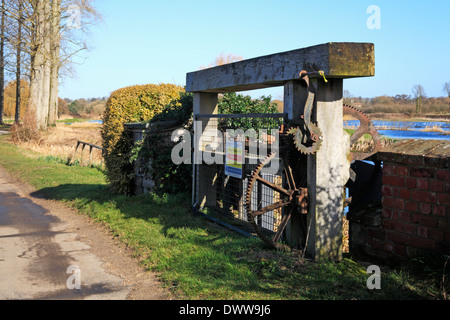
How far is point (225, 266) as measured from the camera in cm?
495

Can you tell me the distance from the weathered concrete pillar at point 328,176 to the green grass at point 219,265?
1.00 ft

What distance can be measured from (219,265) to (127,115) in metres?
6.06

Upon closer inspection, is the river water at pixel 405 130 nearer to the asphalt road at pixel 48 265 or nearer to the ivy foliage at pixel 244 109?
the ivy foliage at pixel 244 109

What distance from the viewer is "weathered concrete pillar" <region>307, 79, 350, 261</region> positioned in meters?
5.12

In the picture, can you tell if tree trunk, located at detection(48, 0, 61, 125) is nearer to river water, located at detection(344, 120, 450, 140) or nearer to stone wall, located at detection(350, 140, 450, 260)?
river water, located at detection(344, 120, 450, 140)

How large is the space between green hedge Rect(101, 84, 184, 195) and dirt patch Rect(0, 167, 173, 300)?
145 cm

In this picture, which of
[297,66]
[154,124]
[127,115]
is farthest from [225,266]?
[127,115]

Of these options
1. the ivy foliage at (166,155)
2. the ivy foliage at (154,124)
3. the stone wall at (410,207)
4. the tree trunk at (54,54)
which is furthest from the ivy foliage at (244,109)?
the tree trunk at (54,54)

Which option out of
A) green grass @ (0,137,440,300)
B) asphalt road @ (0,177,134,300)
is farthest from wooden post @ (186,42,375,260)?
asphalt road @ (0,177,134,300)
